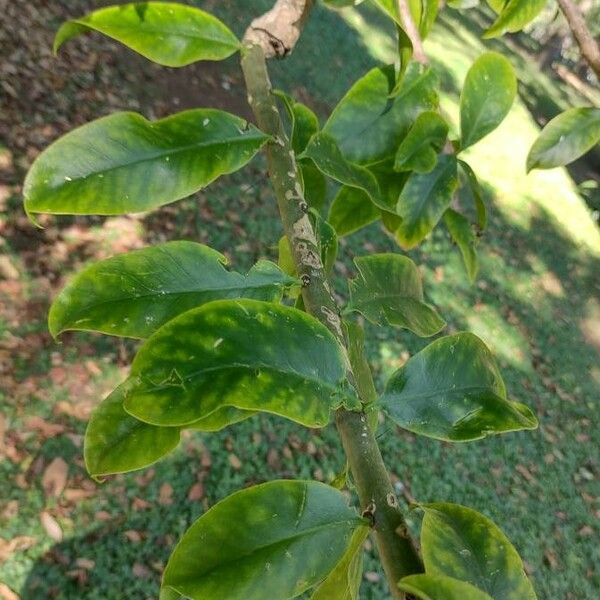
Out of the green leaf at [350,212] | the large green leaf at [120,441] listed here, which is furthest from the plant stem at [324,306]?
the green leaf at [350,212]

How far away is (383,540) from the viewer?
0.46m

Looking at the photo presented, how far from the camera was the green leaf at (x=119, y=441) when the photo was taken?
0.57 m

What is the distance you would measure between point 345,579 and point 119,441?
24cm

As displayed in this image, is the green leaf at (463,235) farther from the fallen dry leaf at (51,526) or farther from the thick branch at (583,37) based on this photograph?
the fallen dry leaf at (51,526)

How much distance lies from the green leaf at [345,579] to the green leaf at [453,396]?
0.40 feet

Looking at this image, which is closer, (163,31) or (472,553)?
(472,553)

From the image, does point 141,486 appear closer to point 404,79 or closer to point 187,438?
point 187,438

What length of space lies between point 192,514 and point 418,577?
2564 millimetres

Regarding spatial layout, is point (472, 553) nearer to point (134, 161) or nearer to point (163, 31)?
point (134, 161)

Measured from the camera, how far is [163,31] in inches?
29.6

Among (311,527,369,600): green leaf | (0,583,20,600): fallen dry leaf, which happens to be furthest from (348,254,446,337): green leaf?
(0,583,20,600): fallen dry leaf

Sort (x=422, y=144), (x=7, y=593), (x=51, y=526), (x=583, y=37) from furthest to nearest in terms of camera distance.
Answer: (x=51, y=526) < (x=7, y=593) < (x=422, y=144) < (x=583, y=37)

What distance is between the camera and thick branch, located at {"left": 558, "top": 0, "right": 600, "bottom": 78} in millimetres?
735

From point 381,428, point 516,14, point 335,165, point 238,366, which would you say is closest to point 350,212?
point 335,165
